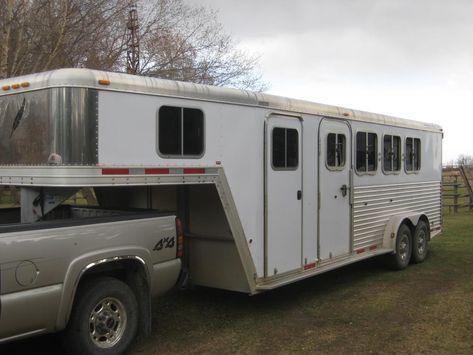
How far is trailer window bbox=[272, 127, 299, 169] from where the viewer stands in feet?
20.9

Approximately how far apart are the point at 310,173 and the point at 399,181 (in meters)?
2.89

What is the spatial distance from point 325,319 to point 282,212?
1.31m

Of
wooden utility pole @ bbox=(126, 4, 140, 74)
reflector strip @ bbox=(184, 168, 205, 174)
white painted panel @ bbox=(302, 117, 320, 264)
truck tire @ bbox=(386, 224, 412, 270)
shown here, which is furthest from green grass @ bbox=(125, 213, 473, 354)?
wooden utility pole @ bbox=(126, 4, 140, 74)

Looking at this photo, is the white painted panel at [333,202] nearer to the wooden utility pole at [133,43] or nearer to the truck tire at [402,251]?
the truck tire at [402,251]

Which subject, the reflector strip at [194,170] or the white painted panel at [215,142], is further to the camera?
the reflector strip at [194,170]

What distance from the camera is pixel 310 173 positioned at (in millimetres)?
6945

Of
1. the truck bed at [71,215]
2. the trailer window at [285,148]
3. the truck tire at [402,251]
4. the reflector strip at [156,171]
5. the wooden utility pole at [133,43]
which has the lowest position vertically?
the truck tire at [402,251]

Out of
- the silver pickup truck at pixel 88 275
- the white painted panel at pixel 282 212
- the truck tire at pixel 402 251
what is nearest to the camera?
the silver pickup truck at pixel 88 275

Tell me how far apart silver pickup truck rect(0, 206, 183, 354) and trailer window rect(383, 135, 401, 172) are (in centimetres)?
456

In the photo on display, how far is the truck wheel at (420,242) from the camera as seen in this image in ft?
31.3

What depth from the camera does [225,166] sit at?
564 centimetres

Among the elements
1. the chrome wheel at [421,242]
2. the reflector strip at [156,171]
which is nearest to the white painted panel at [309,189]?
the reflector strip at [156,171]

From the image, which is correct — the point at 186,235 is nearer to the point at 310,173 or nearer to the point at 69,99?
the point at 310,173

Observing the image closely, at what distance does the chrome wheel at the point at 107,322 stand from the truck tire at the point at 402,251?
5.28m
